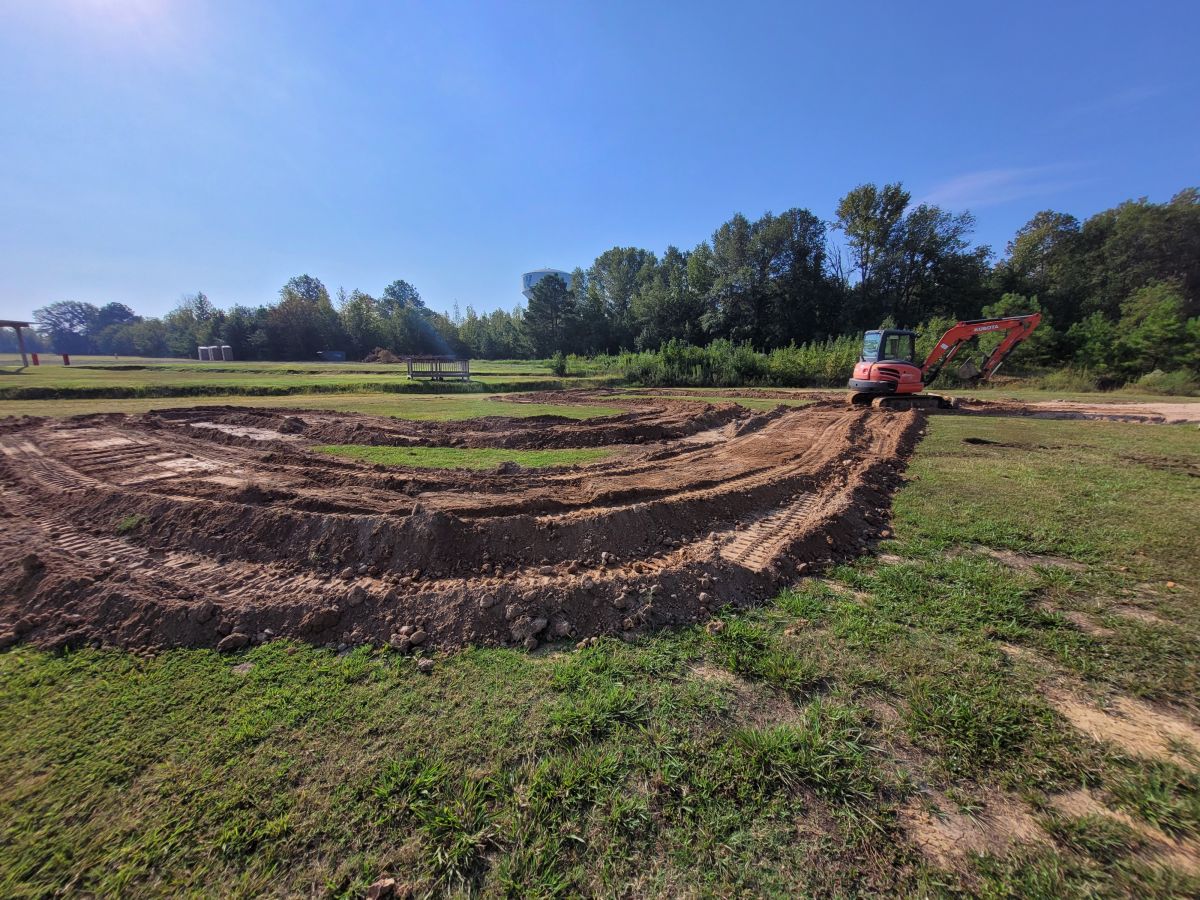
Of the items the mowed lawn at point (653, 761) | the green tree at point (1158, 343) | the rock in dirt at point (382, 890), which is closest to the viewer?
the rock in dirt at point (382, 890)

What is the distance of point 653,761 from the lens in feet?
8.13

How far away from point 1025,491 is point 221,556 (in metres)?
10.6

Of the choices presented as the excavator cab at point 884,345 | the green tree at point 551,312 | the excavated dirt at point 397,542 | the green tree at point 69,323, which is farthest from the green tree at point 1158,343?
the green tree at point 69,323

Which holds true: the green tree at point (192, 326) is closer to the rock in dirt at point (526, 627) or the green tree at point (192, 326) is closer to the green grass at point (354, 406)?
the green grass at point (354, 406)

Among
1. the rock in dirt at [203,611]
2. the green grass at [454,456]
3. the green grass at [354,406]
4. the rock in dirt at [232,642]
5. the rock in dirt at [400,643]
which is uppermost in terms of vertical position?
the green grass at [354,406]

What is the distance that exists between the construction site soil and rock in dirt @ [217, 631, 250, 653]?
0.04 feet

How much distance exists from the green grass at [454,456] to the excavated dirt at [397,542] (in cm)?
59

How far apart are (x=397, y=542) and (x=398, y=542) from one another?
10 mm

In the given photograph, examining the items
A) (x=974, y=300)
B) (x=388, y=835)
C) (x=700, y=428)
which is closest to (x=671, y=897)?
(x=388, y=835)

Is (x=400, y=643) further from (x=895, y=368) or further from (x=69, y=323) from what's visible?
(x=69, y=323)

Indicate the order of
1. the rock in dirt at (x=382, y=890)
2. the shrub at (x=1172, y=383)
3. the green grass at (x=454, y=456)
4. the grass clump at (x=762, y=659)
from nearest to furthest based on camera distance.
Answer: the rock in dirt at (x=382, y=890) → the grass clump at (x=762, y=659) → the green grass at (x=454, y=456) → the shrub at (x=1172, y=383)

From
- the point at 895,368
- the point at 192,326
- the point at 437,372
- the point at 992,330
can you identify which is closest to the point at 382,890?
the point at 895,368

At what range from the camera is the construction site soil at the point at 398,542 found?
3.62m

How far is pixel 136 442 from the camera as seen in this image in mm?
9867
